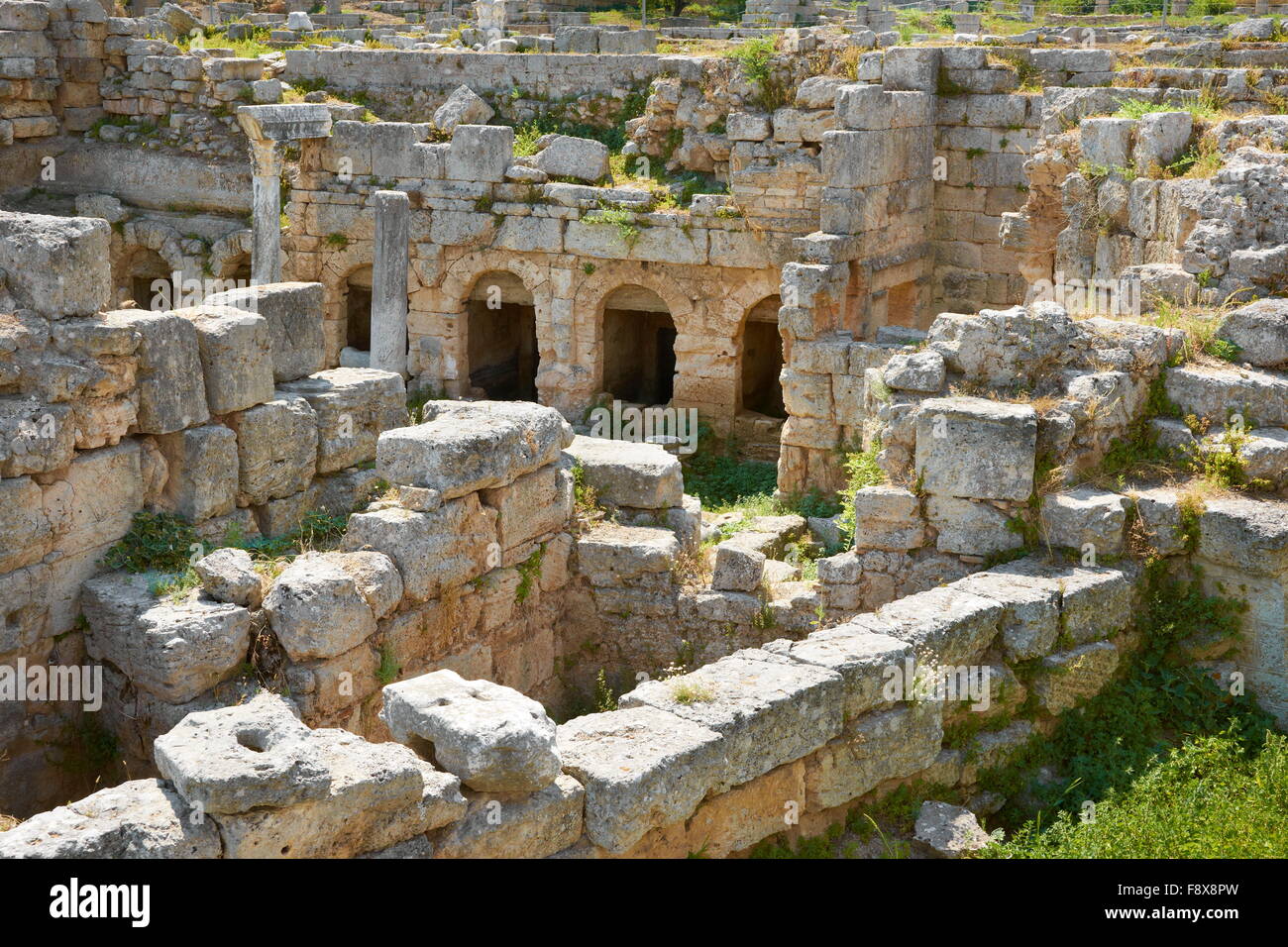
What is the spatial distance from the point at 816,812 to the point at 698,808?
30.9 inches

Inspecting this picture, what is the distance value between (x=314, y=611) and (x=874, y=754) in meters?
3.08

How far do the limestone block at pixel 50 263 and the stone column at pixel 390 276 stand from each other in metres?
9.70

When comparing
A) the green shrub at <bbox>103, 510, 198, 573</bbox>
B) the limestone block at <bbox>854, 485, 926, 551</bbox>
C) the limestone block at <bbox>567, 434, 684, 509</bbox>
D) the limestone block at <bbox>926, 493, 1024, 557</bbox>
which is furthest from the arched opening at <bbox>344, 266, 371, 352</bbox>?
the limestone block at <bbox>926, 493, 1024, 557</bbox>

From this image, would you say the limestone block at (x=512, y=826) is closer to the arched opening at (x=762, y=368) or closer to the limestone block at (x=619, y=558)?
the limestone block at (x=619, y=558)

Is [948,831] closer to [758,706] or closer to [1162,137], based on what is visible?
[758,706]

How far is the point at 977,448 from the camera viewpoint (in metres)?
8.86

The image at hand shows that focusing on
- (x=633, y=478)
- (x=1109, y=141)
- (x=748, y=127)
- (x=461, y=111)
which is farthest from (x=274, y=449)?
(x=461, y=111)

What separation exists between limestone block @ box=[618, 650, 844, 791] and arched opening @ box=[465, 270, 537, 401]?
40.4 feet

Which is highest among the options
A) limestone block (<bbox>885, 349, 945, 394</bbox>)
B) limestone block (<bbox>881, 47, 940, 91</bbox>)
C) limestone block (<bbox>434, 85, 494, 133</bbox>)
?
limestone block (<bbox>881, 47, 940, 91</bbox>)

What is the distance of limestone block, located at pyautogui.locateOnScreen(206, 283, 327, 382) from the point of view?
10.3m

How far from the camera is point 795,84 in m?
17.0

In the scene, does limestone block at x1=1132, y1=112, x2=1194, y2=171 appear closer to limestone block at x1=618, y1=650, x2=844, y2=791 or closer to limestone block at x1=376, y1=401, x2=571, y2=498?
limestone block at x1=376, y1=401, x2=571, y2=498

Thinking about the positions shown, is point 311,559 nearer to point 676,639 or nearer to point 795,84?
point 676,639
